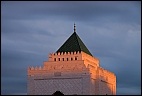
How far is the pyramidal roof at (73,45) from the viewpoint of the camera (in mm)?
67062

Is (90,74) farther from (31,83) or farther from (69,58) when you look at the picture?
(31,83)

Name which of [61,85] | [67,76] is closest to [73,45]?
[67,76]

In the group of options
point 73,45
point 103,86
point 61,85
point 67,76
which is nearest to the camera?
point 67,76

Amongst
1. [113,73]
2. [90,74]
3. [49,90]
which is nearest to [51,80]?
[49,90]

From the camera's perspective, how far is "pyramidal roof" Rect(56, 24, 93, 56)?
67.1 meters

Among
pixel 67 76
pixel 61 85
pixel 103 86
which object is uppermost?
pixel 67 76

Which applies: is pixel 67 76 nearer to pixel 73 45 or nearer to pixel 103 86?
pixel 73 45

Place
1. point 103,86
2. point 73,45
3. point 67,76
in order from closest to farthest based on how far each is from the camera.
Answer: point 67,76
point 73,45
point 103,86

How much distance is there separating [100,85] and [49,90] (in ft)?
24.4

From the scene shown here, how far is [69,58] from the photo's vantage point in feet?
216

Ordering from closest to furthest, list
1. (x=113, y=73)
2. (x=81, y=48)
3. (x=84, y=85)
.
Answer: (x=84, y=85)
(x=81, y=48)
(x=113, y=73)

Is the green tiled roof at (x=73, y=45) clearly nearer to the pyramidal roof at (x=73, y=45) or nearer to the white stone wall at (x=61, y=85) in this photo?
the pyramidal roof at (x=73, y=45)

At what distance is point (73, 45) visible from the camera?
67.6 m

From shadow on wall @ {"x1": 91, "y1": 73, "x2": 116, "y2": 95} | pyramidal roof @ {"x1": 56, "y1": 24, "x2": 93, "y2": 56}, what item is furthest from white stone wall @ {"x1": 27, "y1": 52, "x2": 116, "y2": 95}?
pyramidal roof @ {"x1": 56, "y1": 24, "x2": 93, "y2": 56}
